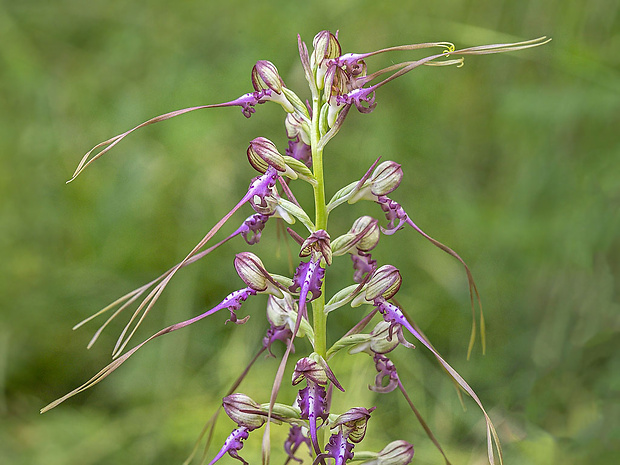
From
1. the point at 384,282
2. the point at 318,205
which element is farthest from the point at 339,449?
the point at 318,205

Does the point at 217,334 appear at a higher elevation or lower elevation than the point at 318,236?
lower

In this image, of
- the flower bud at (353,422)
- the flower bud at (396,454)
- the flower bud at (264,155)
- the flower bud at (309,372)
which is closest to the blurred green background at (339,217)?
the flower bud at (396,454)

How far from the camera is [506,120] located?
2.53 meters

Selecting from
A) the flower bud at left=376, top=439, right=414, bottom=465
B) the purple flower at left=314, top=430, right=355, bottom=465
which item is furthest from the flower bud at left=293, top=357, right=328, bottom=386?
the flower bud at left=376, top=439, right=414, bottom=465

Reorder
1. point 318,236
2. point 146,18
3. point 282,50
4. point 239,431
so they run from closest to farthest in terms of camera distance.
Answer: point 318,236 → point 239,431 → point 282,50 → point 146,18

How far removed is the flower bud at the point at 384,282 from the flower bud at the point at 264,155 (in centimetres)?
21

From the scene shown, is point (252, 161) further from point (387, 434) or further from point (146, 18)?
point (146, 18)

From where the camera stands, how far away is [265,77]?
91 cm

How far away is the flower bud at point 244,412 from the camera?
0.97 m

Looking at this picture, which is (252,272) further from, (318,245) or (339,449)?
(339,449)

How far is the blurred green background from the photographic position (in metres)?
2.17

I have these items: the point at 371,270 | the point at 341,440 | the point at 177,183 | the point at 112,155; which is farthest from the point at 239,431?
the point at 112,155

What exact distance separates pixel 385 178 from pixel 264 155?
183mm

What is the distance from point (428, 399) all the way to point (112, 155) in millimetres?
1686
